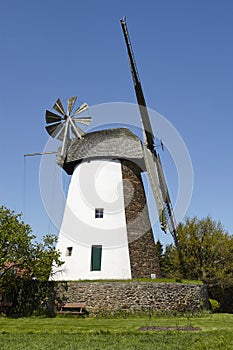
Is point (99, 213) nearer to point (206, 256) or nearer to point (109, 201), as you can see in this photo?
point (109, 201)

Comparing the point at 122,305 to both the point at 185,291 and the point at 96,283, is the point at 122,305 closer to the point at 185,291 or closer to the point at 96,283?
the point at 96,283

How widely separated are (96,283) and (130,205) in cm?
508

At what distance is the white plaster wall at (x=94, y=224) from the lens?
18.4 metres

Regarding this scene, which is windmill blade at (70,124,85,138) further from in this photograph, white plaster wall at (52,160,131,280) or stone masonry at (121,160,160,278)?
stone masonry at (121,160,160,278)

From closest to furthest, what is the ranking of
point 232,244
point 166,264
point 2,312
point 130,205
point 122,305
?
point 122,305 → point 2,312 → point 130,205 → point 232,244 → point 166,264

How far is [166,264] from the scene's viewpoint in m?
A: 31.0

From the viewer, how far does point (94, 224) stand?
762 inches

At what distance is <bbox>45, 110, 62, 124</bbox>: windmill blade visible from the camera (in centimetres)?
2280

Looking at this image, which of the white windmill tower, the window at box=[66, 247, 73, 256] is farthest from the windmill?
the window at box=[66, 247, 73, 256]

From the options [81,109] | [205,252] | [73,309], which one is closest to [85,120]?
[81,109]

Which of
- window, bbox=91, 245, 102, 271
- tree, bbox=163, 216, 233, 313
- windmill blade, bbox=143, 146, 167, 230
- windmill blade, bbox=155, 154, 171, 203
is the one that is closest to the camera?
window, bbox=91, 245, 102, 271

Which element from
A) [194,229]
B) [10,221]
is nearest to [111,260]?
[10,221]

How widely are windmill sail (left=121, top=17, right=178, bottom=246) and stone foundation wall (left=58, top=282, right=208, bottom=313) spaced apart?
3750 mm

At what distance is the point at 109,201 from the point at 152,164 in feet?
11.6
